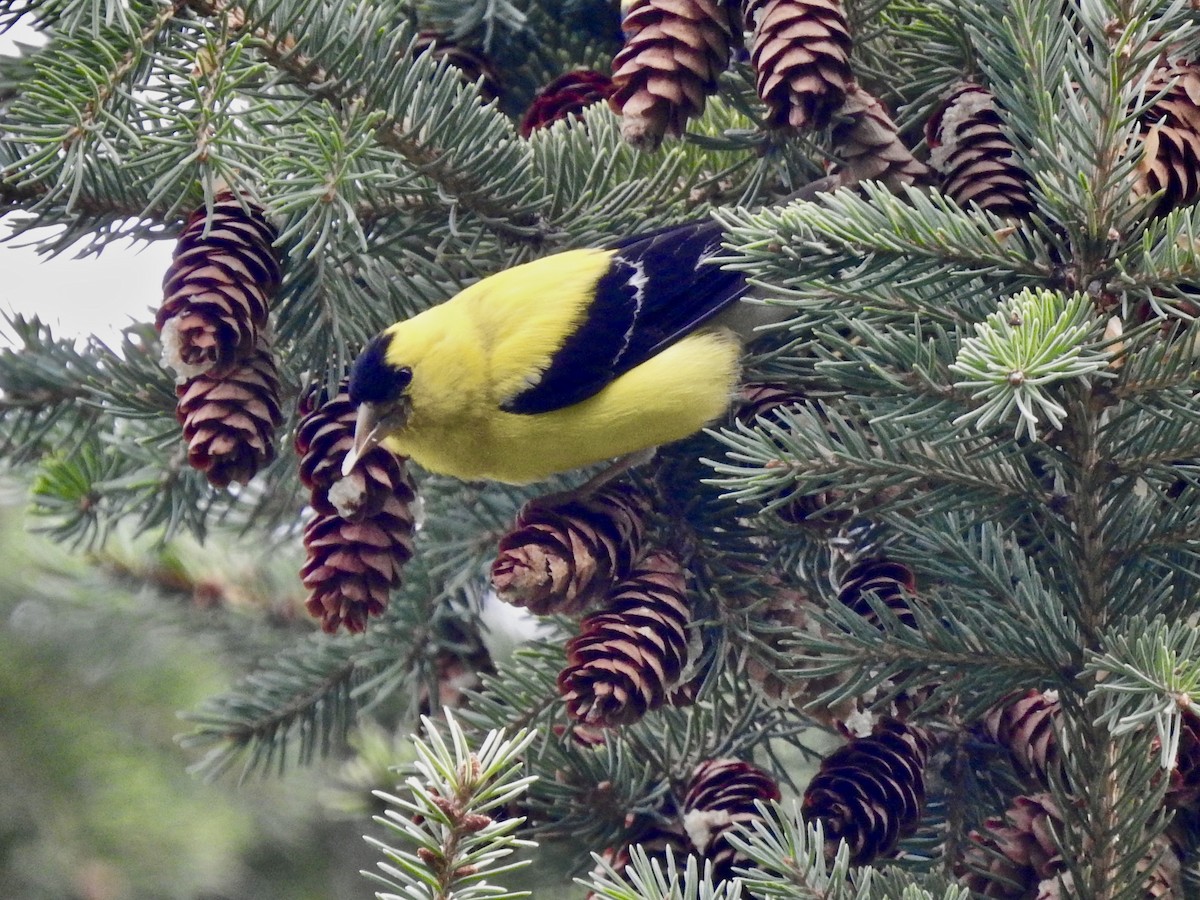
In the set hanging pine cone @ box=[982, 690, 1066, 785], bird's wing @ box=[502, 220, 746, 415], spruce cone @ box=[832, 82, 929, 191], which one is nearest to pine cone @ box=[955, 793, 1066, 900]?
hanging pine cone @ box=[982, 690, 1066, 785]

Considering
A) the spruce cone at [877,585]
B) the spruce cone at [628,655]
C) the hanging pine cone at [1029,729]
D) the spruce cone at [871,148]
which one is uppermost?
the spruce cone at [871,148]

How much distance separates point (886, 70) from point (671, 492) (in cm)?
78

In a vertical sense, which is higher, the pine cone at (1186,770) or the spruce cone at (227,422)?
the spruce cone at (227,422)

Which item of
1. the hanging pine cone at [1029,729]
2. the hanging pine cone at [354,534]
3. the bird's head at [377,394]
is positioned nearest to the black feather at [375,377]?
the bird's head at [377,394]

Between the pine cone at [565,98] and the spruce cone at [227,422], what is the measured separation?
750 mm

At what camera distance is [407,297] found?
2160 millimetres

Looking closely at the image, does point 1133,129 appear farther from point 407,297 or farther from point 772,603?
point 407,297

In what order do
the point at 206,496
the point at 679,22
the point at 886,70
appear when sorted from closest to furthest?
the point at 679,22 < the point at 886,70 < the point at 206,496

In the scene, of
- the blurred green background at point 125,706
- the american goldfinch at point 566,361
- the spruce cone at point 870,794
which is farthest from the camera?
the blurred green background at point 125,706

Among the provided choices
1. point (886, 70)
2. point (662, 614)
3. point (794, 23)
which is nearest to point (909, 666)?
point (662, 614)

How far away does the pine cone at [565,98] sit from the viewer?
2.23 metres

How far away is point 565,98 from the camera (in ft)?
7.32

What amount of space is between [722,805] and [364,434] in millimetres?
832

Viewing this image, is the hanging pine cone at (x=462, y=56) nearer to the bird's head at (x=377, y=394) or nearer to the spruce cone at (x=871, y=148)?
the bird's head at (x=377, y=394)
